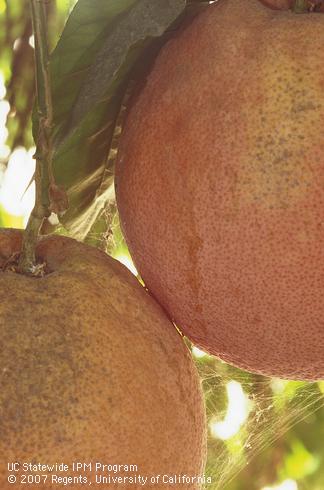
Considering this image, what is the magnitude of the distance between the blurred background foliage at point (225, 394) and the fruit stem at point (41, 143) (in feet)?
1.36

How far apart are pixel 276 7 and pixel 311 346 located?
422 millimetres

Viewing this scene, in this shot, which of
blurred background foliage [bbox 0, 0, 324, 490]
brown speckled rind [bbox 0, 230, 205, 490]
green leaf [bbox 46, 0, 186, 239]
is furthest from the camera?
blurred background foliage [bbox 0, 0, 324, 490]

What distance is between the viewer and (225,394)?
2.09 meters

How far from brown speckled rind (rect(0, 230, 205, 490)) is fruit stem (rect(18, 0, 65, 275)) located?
0.14 feet

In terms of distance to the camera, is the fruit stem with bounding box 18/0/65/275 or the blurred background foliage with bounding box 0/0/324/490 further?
the blurred background foliage with bounding box 0/0/324/490

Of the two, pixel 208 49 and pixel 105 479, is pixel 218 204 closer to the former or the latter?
pixel 208 49

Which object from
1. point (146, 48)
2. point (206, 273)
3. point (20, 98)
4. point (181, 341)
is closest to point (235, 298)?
point (206, 273)

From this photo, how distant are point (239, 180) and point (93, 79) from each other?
0.24 meters

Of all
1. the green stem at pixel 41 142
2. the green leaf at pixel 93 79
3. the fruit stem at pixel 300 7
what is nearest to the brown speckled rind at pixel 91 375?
the green stem at pixel 41 142

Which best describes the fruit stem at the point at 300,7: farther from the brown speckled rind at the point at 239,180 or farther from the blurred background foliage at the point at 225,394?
the blurred background foliage at the point at 225,394

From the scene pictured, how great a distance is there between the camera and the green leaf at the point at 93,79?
122 centimetres

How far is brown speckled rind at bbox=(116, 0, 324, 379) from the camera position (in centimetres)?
116

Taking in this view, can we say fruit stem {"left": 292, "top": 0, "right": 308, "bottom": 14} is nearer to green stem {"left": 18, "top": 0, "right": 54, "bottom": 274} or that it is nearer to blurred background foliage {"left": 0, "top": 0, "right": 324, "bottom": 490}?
green stem {"left": 18, "top": 0, "right": 54, "bottom": 274}

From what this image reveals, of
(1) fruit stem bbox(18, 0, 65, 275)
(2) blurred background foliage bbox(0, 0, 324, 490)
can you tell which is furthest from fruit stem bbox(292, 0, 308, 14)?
(2) blurred background foliage bbox(0, 0, 324, 490)
